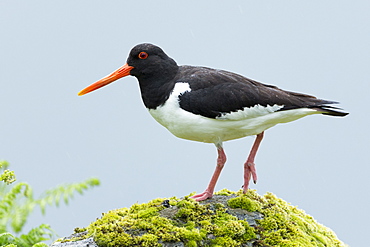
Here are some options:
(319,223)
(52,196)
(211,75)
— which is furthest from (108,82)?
(319,223)

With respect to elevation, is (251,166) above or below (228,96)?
below

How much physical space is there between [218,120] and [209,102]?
26 centimetres

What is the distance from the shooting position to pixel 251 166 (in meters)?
6.41

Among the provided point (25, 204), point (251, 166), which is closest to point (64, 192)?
point (25, 204)

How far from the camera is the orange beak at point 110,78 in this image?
6.27 meters

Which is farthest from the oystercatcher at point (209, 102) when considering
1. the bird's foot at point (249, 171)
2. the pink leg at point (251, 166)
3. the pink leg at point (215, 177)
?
the bird's foot at point (249, 171)

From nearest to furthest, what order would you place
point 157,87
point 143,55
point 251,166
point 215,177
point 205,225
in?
point 205,225 → point 157,87 → point 143,55 → point 215,177 → point 251,166

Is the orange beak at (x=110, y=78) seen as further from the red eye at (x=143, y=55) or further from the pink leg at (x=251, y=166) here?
the pink leg at (x=251, y=166)

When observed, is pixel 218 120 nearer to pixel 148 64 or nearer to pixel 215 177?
pixel 215 177

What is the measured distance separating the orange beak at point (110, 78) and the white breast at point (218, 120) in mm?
710

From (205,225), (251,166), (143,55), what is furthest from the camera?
(251,166)

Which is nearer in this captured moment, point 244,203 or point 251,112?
point 251,112

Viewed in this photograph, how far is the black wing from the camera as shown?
5.76 metres

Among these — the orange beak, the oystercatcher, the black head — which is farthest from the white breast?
the orange beak
